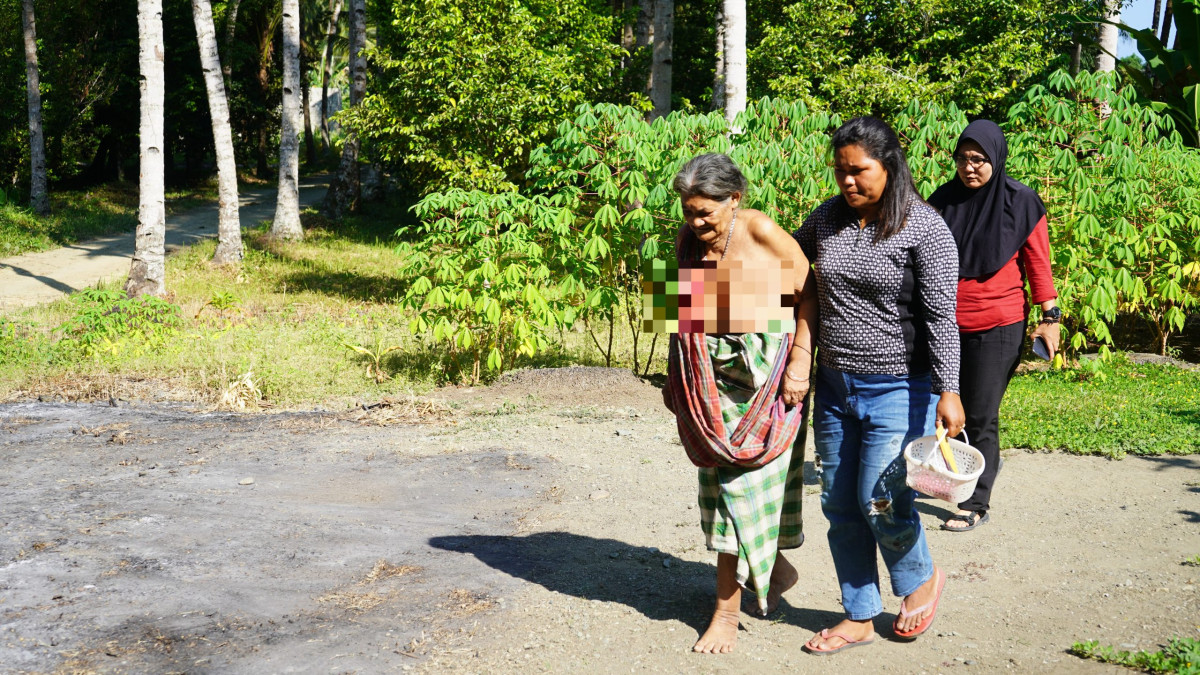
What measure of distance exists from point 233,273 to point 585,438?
1061 cm

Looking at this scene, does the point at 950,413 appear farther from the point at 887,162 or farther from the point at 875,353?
the point at 887,162

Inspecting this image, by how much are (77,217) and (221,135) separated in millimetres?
9322

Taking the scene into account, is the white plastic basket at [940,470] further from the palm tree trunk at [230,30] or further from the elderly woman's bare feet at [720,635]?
the palm tree trunk at [230,30]

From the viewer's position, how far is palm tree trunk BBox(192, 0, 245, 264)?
14.9 m

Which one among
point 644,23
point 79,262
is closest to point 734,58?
point 644,23

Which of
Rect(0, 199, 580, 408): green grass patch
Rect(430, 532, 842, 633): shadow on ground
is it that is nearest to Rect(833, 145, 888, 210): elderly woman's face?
Rect(430, 532, 842, 633): shadow on ground

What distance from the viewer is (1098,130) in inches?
310

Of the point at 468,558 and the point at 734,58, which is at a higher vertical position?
the point at 734,58

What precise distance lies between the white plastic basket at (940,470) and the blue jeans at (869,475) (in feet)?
0.38

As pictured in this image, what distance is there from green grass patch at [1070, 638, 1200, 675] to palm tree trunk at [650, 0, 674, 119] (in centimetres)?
1250

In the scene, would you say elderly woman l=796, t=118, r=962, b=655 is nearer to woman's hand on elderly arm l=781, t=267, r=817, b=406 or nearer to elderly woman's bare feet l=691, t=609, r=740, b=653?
woman's hand on elderly arm l=781, t=267, r=817, b=406

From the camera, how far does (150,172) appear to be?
11891 millimetres

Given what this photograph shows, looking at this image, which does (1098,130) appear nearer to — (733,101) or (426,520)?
(733,101)

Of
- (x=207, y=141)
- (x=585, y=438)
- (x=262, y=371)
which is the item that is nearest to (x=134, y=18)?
(x=207, y=141)
